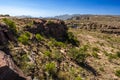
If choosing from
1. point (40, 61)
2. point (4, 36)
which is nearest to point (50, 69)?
point (40, 61)

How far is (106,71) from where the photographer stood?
19938 mm

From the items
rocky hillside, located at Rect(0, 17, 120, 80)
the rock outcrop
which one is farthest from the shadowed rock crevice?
the rock outcrop

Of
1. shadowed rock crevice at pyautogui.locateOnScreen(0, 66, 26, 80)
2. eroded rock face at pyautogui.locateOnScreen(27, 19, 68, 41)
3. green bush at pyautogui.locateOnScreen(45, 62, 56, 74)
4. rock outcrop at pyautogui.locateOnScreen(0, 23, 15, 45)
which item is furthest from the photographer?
eroded rock face at pyautogui.locateOnScreen(27, 19, 68, 41)

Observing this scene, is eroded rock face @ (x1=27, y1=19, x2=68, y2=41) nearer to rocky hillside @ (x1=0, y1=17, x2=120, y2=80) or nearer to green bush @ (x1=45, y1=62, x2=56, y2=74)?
rocky hillside @ (x1=0, y1=17, x2=120, y2=80)

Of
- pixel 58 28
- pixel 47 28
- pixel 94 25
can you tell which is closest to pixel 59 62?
pixel 47 28

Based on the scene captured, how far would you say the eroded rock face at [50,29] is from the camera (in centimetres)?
2580

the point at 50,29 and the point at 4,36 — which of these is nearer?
the point at 4,36

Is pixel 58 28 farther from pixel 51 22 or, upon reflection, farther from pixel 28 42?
pixel 28 42

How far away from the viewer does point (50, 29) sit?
28.6 m

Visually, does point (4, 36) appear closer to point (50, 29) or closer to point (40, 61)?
point (40, 61)

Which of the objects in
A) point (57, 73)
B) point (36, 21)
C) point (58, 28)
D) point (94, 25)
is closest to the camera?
point (57, 73)

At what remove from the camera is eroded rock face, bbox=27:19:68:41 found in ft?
84.6

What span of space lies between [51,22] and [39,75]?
16283 millimetres

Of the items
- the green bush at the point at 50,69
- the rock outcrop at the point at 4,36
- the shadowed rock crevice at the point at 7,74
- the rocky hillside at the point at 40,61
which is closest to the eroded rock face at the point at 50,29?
the rocky hillside at the point at 40,61
